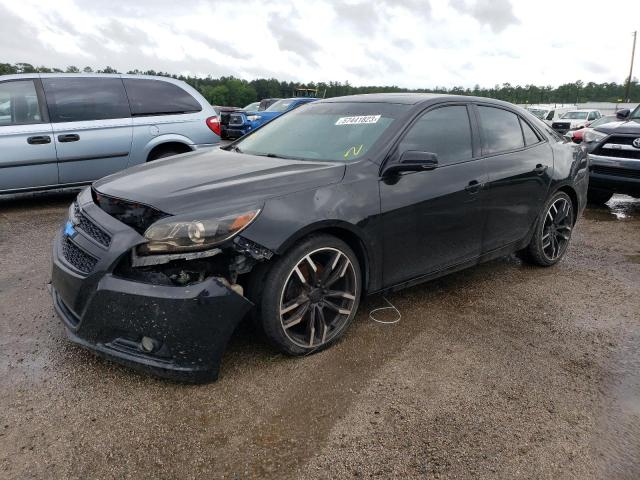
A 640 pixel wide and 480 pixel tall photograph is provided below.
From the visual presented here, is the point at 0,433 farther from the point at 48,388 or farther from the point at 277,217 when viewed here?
the point at 277,217

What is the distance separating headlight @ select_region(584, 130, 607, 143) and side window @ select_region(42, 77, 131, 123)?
660 centimetres

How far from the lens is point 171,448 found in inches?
85.4

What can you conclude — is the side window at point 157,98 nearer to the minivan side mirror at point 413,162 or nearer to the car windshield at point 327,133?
the car windshield at point 327,133

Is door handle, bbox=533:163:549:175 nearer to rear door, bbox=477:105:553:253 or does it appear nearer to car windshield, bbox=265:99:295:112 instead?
rear door, bbox=477:105:553:253

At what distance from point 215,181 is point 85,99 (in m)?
4.54

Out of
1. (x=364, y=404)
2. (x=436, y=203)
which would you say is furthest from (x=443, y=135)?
(x=364, y=404)

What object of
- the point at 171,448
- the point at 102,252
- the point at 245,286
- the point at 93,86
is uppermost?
the point at 93,86

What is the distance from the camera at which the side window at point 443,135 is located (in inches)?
132

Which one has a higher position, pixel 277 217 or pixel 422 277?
pixel 277 217

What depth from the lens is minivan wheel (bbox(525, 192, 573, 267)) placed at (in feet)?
14.4

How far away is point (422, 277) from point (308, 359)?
1.04 meters

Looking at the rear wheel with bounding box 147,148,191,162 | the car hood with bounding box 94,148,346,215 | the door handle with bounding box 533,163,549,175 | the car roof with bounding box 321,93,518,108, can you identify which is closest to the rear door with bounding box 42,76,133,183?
the rear wheel with bounding box 147,148,191,162

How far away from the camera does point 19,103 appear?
607 centimetres

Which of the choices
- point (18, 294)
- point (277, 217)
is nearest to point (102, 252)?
point (277, 217)
